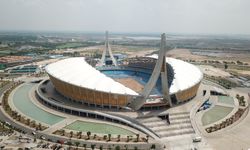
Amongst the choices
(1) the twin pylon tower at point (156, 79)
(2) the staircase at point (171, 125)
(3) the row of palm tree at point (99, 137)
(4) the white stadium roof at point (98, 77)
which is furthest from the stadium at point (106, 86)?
(3) the row of palm tree at point (99, 137)

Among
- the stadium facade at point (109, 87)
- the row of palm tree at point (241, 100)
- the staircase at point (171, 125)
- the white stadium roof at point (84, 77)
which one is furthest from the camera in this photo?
the row of palm tree at point (241, 100)

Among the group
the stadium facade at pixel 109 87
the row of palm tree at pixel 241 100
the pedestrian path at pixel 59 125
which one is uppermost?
the stadium facade at pixel 109 87

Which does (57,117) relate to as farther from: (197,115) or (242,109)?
(242,109)

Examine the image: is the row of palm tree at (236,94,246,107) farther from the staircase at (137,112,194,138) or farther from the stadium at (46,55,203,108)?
the staircase at (137,112,194,138)

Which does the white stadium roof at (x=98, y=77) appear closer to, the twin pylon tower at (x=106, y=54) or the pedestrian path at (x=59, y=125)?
the pedestrian path at (x=59, y=125)

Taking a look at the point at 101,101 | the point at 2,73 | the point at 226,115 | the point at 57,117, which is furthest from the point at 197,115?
the point at 2,73

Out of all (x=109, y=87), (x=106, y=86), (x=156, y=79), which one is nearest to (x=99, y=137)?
(x=109, y=87)
